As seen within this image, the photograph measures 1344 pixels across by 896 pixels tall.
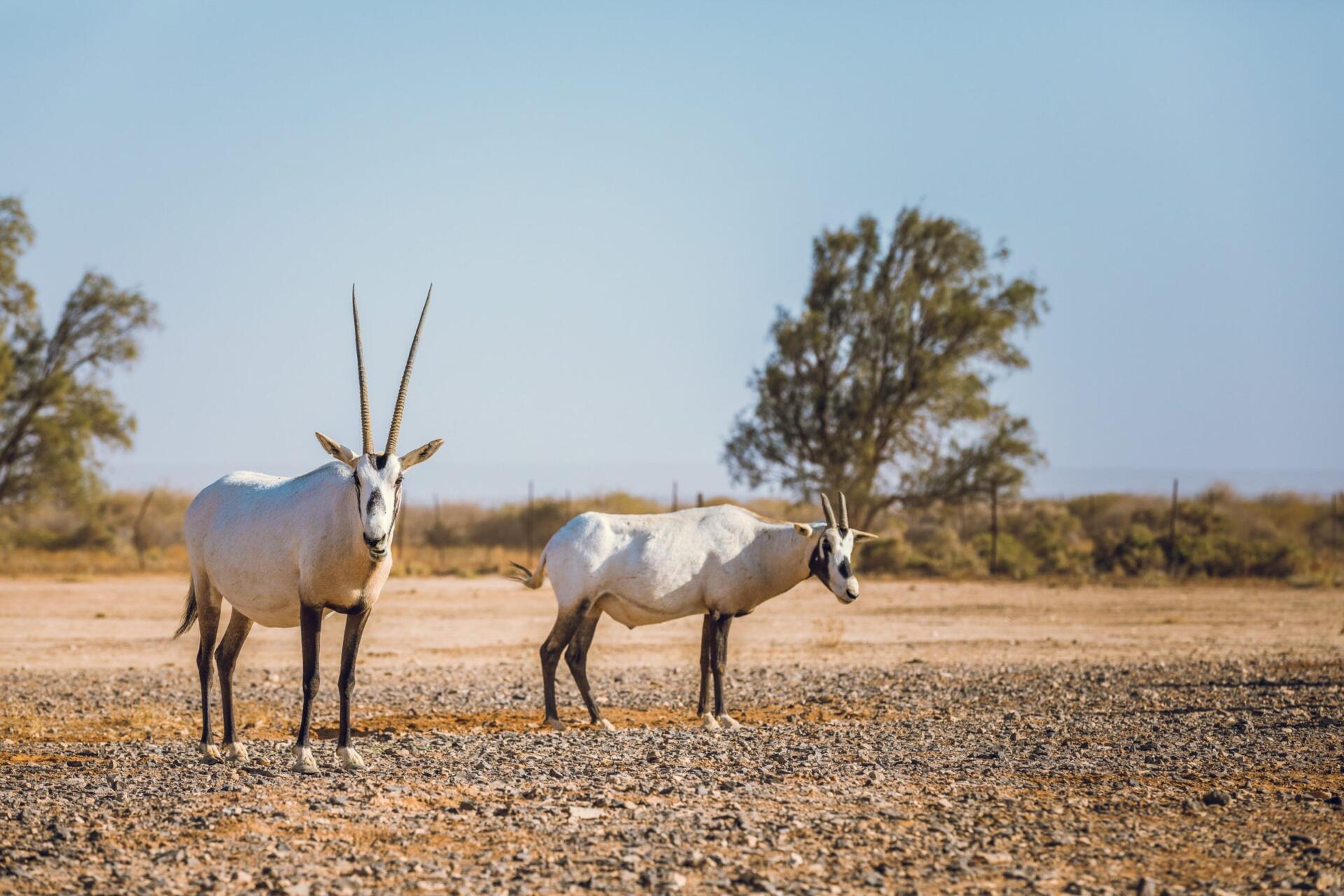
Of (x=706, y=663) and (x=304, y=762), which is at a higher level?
(x=706, y=663)

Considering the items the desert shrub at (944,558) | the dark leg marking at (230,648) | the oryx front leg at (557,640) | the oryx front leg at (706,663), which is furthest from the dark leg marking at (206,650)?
the desert shrub at (944,558)

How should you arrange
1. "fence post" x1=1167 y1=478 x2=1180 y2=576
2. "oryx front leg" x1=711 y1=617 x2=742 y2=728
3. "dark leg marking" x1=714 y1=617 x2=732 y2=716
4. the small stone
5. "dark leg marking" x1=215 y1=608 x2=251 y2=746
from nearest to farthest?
the small stone, "dark leg marking" x1=215 y1=608 x2=251 y2=746, "oryx front leg" x1=711 y1=617 x2=742 y2=728, "dark leg marking" x1=714 y1=617 x2=732 y2=716, "fence post" x1=1167 y1=478 x2=1180 y2=576

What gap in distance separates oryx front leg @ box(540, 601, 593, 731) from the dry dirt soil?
430 mm

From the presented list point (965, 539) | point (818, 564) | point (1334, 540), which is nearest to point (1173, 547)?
point (1334, 540)

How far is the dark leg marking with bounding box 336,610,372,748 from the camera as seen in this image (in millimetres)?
9969

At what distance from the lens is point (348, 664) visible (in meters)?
10.1

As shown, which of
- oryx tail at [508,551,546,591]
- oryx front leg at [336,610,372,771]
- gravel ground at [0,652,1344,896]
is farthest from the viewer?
oryx tail at [508,551,546,591]

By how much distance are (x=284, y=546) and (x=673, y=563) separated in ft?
14.7

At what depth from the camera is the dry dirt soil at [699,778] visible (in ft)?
23.2

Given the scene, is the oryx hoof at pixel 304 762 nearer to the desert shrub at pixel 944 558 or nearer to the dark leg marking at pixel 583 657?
the dark leg marking at pixel 583 657

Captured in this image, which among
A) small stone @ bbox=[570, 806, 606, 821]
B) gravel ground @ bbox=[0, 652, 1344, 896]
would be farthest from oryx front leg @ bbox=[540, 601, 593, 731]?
small stone @ bbox=[570, 806, 606, 821]

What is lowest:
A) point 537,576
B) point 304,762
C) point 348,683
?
point 304,762

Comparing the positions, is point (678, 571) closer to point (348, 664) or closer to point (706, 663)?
point (706, 663)

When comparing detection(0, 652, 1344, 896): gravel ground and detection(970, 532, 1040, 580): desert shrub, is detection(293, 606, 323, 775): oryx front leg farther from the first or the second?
detection(970, 532, 1040, 580): desert shrub
